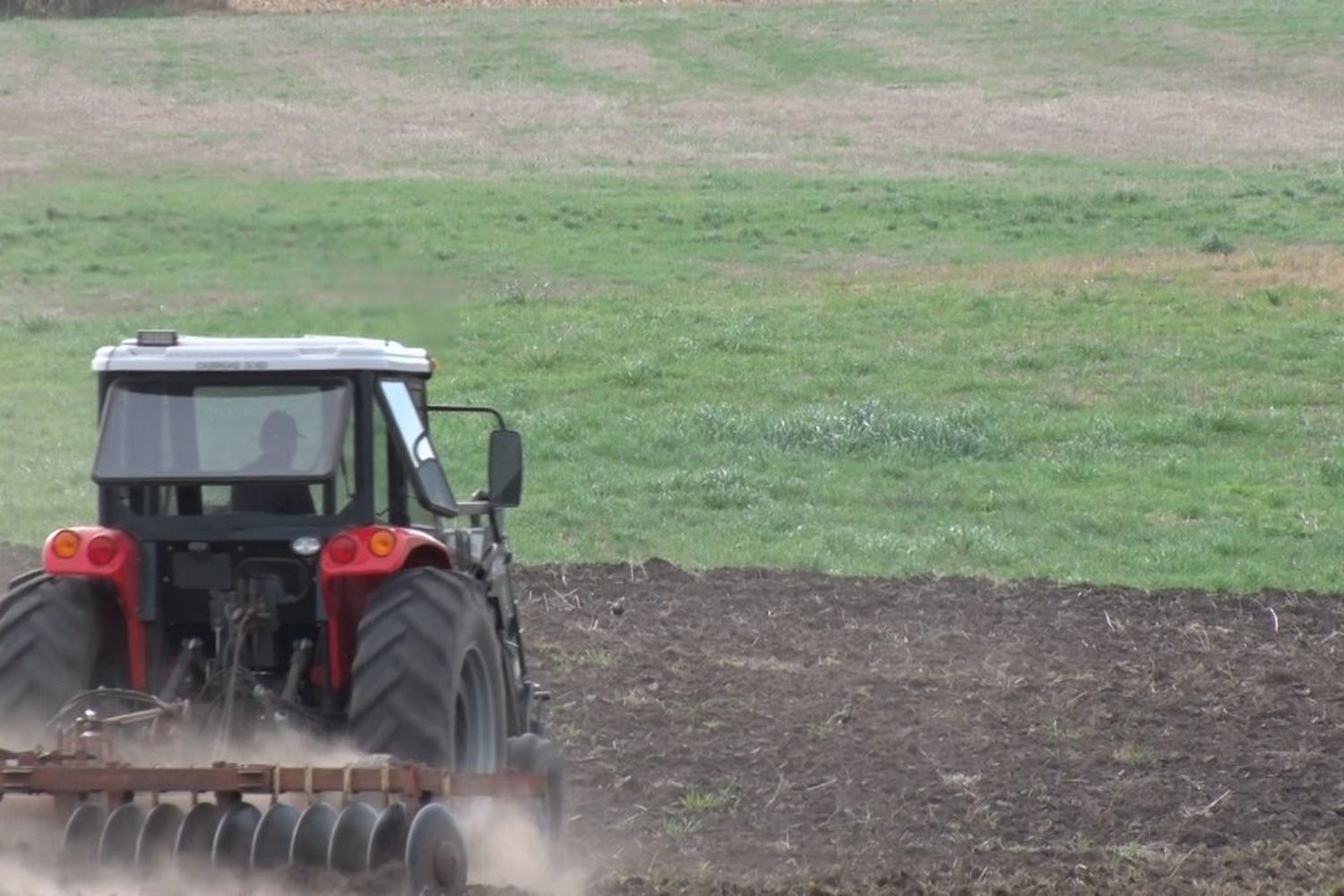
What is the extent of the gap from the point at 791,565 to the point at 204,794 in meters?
7.96

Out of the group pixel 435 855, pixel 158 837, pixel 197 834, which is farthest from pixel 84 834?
pixel 435 855

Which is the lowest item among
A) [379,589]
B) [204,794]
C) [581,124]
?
[581,124]

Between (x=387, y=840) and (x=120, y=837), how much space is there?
715 millimetres

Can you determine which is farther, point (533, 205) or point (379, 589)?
point (533, 205)

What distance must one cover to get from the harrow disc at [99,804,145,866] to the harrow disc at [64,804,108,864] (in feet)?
0.08

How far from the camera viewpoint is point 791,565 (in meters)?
13.7

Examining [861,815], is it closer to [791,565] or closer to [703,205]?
[791,565]

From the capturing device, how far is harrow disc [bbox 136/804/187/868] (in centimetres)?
539

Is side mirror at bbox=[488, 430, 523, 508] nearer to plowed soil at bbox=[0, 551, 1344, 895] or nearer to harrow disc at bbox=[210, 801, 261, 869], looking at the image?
plowed soil at bbox=[0, 551, 1344, 895]

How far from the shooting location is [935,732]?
380 inches

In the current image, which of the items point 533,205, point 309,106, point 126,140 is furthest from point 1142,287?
point 309,106

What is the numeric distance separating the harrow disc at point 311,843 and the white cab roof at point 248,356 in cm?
166

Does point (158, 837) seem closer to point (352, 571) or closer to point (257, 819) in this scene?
point (257, 819)

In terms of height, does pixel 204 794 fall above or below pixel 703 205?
above
